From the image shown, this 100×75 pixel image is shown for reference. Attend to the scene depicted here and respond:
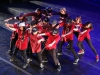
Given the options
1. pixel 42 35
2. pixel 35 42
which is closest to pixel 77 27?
pixel 42 35

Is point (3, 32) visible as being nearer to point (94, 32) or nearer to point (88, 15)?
point (94, 32)

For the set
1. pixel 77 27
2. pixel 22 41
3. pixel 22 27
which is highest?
pixel 22 27

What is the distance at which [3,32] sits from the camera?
349 inches

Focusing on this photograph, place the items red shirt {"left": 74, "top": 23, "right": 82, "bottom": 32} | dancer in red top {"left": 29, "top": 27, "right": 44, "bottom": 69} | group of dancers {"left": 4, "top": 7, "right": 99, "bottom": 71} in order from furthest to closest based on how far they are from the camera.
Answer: red shirt {"left": 74, "top": 23, "right": 82, "bottom": 32}, group of dancers {"left": 4, "top": 7, "right": 99, "bottom": 71}, dancer in red top {"left": 29, "top": 27, "right": 44, "bottom": 69}

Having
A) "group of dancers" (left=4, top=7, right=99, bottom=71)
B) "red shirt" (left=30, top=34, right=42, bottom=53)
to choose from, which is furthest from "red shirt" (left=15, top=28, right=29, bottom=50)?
"red shirt" (left=30, top=34, right=42, bottom=53)

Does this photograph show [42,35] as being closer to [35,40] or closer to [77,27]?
[35,40]

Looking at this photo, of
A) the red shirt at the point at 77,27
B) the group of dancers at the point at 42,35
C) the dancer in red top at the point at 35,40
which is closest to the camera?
the dancer in red top at the point at 35,40

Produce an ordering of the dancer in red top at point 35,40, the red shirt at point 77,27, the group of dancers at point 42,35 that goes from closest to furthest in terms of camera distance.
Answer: the dancer in red top at point 35,40, the group of dancers at point 42,35, the red shirt at point 77,27

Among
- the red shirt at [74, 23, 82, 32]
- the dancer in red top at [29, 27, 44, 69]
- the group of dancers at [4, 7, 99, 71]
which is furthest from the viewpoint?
the red shirt at [74, 23, 82, 32]

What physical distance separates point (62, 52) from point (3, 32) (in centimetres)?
243

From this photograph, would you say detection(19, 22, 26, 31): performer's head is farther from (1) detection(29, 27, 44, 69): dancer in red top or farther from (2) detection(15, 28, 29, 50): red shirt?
(1) detection(29, 27, 44, 69): dancer in red top

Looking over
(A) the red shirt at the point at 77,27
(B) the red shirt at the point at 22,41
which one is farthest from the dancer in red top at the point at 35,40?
(A) the red shirt at the point at 77,27

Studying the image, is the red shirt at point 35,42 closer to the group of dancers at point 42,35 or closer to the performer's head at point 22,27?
the group of dancers at point 42,35

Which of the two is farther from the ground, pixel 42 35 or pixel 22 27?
pixel 22 27
